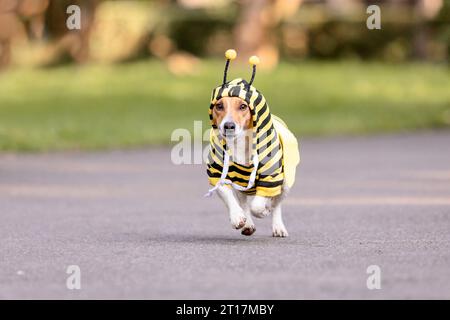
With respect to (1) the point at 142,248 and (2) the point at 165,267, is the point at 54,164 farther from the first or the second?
(2) the point at 165,267

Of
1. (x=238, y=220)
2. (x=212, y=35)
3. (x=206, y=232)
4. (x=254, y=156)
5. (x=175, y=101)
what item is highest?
(x=212, y=35)

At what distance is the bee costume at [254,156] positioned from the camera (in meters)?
10.4

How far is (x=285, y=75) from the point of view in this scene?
33188 millimetres

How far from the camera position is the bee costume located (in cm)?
1042

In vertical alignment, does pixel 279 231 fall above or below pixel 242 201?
below

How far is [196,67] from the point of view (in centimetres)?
3441

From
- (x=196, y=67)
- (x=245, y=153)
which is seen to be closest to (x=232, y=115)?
(x=245, y=153)

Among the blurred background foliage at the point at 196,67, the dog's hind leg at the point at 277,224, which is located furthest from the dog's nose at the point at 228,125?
the blurred background foliage at the point at 196,67

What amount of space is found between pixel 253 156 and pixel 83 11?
98.2 ft

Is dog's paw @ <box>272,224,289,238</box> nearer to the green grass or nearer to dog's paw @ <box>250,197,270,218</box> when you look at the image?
dog's paw @ <box>250,197,270,218</box>

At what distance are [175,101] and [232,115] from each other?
1947cm

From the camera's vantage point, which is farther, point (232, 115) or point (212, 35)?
point (212, 35)

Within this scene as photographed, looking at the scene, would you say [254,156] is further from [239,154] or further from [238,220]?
[238,220]

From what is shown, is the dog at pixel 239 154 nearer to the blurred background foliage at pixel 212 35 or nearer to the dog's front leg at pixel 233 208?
the dog's front leg at pixel 233 208
